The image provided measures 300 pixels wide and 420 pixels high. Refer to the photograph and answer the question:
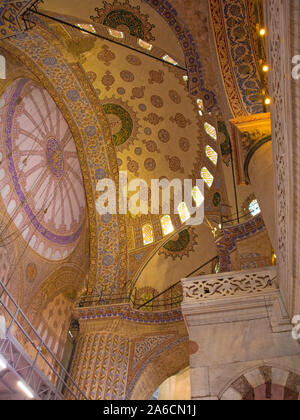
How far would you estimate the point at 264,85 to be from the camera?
18.2 feet

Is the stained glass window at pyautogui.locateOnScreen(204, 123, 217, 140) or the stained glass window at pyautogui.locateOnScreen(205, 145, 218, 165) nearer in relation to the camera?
the stained glass window at pyautogui.locateOnScreen(204, 123, 217, 140)

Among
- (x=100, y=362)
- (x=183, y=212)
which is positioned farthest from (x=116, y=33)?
(x=100, y=362)

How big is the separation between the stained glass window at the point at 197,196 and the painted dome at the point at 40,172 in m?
3.59

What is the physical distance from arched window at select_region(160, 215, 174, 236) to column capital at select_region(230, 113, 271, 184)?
6.28 m

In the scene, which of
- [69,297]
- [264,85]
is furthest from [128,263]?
[264,85]

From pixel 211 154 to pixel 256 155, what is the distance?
558 cm

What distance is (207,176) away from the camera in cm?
1085

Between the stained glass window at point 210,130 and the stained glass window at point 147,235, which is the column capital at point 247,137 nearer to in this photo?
the stained glass window at point 210,130

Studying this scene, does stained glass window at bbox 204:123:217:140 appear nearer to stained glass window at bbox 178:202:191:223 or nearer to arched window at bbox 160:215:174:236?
stained glass window at bbox 178:202:191:223

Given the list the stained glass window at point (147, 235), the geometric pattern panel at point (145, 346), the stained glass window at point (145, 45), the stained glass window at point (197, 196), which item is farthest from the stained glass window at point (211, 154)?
the geometric pattern panel at point (145, 346)

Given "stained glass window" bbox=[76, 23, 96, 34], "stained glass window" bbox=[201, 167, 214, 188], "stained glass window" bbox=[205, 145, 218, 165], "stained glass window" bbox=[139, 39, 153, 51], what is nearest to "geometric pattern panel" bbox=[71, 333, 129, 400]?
"stained glass window" bbox=[201, 167, 214, 188]

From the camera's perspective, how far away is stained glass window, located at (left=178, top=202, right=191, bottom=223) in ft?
37.3

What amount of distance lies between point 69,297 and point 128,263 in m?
2.68

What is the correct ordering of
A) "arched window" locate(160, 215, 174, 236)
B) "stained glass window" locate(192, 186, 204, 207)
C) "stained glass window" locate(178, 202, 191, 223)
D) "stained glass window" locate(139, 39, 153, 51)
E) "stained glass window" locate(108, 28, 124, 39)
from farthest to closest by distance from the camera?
"arched window" locate(160, 215, 174, 236) < "stained glass window" locate(178, 202, 191, 223) < "stained glass window" locate(192, 186, 204, 207) < "stained glass window" locate(139, 39, 153, 51) < "stained glass window" locate(108, 28, 124, 39)
